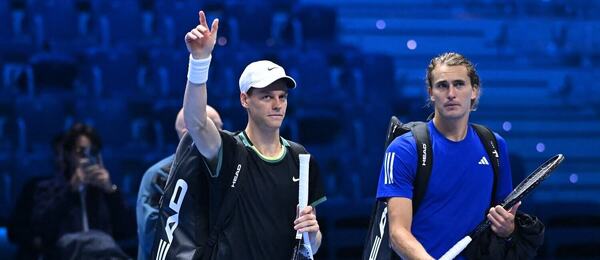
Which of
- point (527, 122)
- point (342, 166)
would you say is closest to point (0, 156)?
point (342, 166)

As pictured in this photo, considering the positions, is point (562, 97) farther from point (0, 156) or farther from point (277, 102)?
point (277, 102)

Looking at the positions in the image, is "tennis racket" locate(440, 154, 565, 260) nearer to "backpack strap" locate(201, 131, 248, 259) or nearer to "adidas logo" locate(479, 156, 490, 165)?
"adidas logo" locate(479, 156, 490, 165)

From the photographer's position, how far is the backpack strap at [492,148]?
4.33 metres

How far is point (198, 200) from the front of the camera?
4332 mm

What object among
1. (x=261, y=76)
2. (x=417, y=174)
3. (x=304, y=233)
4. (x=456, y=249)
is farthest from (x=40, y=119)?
(x=456, y=249)

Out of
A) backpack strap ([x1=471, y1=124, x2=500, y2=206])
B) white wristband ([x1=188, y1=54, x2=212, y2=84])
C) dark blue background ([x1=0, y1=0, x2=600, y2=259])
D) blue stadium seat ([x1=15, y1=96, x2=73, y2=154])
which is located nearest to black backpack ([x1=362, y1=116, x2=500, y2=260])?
backpack strap ([x1=471, y1=124, x2=500, y2=206])

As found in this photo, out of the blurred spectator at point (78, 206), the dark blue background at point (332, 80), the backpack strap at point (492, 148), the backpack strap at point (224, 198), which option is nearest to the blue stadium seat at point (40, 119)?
the dark blue background at point (332, 80)

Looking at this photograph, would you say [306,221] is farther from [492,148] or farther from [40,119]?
[40,119]

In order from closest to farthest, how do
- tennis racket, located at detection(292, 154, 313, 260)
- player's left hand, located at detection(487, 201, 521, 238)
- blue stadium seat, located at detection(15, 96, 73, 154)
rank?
player's left hand, located at detection(487, 201, 521, 238) → tennis racket, located at detection(292, 154, 313, 260) → blue stadium seat, located at detection(15, 96, 73, 154)

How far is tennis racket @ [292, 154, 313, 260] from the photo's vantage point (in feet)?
14.0

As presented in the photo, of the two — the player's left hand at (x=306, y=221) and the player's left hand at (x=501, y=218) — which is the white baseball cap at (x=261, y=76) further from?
the player's left hand at (x=501, y=218)

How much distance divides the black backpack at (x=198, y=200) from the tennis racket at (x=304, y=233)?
0.21 m

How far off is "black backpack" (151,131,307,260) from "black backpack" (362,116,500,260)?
1.86 ft

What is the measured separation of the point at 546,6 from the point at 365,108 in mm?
2103
